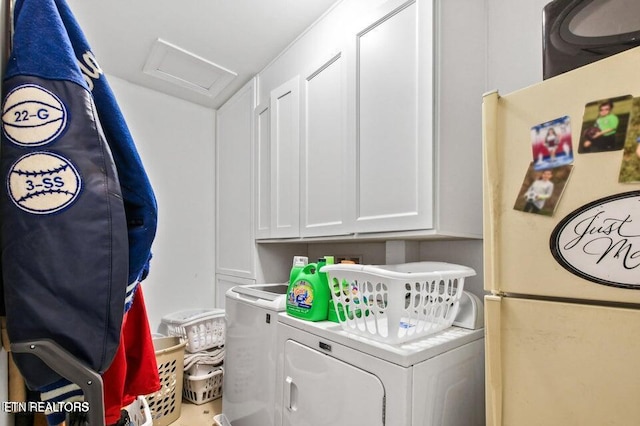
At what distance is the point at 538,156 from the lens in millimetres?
802

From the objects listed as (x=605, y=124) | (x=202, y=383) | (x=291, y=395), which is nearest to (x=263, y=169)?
(x=291, y=395)

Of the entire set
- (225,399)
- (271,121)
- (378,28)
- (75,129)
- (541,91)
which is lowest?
(225,399)

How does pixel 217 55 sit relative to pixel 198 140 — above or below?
above

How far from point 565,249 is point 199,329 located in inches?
97.5

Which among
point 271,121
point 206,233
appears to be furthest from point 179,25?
point 206,233

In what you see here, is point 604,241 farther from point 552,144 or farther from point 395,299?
point 395,299

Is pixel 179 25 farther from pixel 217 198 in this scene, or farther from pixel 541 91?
pixel 541 91

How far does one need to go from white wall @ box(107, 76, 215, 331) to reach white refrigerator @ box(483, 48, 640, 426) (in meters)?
2.65

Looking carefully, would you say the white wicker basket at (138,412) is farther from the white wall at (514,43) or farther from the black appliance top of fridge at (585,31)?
the white wall at (514,43)

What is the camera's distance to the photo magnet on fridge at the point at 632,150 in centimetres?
66

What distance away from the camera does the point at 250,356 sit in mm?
1733

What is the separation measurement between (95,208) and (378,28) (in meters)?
1.44

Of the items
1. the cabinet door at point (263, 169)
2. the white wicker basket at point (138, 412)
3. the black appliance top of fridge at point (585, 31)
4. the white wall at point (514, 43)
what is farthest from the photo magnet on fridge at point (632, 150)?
the white wicker basket at point (138, 412)

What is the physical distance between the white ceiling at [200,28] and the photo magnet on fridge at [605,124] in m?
1.57
